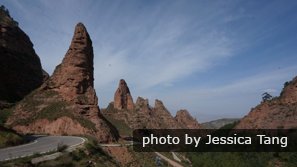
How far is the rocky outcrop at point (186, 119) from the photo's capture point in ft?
534

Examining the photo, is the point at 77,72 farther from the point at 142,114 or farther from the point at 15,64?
the point at 142,114

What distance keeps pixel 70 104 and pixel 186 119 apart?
107m

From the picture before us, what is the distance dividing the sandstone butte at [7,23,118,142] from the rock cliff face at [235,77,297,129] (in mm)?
27701

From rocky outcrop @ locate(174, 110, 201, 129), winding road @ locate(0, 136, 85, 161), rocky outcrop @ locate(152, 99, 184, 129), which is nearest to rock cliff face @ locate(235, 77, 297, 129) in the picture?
winding road @ locate(0, 136, 85, 161)

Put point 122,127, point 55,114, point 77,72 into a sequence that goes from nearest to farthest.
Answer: point 55,114 < point 77,72 < point 122,127

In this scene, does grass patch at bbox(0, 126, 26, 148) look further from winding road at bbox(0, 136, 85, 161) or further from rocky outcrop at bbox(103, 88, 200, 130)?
rocky outcrop at bbox(103, 88, 200, 130)

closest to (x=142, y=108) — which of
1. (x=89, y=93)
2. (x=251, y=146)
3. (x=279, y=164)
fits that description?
(x=89, y=93)

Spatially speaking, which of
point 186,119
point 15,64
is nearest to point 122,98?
point 186,119

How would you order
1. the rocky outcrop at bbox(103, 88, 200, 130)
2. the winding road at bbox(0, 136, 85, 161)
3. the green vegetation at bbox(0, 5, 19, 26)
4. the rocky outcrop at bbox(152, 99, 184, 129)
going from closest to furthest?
the winding road at bbox(0, 136, 85, 161) < the green vegetation at bbox(0, 5, 19, 26) < the rocky outcrop at bbox(103, 88, 200, 130) < the rocky outcrop at bbox(152, 99, 184, 129)

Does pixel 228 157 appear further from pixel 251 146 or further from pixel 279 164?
pixel 279 164

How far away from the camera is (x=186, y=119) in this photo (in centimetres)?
16425

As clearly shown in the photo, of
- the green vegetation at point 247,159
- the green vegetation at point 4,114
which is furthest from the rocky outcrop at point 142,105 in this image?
the green vegetation at point 4,114

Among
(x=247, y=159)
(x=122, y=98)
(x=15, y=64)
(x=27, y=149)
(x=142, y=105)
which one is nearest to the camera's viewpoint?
(x=27, y=149)

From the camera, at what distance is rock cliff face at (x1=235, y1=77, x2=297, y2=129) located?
5614 centimetres
